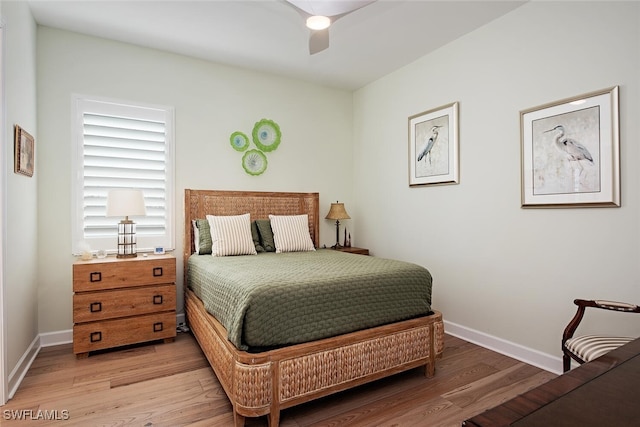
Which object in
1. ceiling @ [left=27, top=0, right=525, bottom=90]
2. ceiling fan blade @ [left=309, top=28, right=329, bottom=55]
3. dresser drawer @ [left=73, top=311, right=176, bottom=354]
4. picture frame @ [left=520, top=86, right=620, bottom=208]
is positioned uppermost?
ceiling @ [left=27, top=0, right=525, bottom=90]

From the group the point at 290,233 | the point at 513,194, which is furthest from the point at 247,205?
the point at 513,194

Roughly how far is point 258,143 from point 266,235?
3.63 feet

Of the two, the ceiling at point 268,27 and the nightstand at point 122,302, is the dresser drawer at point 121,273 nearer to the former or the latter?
the nightstand at point 122,302

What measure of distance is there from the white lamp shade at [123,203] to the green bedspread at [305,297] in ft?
2.81

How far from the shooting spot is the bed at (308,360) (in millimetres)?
1806

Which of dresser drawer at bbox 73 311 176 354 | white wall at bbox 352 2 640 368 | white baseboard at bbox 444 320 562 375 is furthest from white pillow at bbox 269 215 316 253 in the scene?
white baseboard at bbox 444 320 562 375

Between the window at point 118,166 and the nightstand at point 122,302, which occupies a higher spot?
the window at point 118,166

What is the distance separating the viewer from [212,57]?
3.65 m

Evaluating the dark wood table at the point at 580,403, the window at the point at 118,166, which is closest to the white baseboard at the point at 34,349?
the window at the point at 118,166

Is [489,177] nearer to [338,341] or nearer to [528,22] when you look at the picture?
[528,22]

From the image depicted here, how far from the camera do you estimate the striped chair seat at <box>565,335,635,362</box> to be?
1.84m

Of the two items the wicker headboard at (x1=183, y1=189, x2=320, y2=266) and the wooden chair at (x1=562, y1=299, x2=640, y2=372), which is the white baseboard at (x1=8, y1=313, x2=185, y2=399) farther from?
the wooden chair at (x1=562, y1=299, x2=640, y2=372)

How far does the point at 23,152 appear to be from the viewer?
8.16 ft

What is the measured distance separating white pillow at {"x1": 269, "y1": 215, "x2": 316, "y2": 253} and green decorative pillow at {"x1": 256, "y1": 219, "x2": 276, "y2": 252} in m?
0.05
